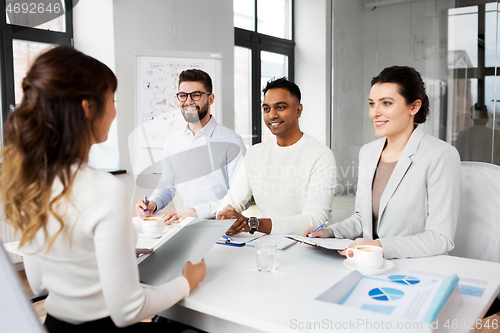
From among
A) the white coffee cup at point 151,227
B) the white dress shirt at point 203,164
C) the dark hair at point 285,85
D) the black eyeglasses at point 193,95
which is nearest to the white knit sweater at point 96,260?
the white coffee cup at point 151,227

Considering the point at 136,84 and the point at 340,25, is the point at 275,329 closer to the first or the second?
the point at 136,84

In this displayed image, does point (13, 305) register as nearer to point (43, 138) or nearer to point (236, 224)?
point (43, 138)

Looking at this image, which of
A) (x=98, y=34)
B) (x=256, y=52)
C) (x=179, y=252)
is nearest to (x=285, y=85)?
(x=179, y=252)

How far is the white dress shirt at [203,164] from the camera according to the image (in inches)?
110

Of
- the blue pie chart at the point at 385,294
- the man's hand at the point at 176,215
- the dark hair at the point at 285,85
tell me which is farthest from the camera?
the dark hair at the point at 285,85

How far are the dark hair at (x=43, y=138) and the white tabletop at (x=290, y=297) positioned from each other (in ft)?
1.44

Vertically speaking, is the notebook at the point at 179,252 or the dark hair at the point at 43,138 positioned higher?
the dark hair at the point at 43,138

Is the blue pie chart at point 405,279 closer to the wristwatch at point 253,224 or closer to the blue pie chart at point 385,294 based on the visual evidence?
A: the blue pie chart at point 385,294

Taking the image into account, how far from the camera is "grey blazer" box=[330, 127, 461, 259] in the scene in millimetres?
1456

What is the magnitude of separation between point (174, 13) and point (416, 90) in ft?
10.3

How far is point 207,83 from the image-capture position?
9.88 ft

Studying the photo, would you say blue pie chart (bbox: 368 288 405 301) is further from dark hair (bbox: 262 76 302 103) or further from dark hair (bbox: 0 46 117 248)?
dark hair (bbox: 262 76 302 103)

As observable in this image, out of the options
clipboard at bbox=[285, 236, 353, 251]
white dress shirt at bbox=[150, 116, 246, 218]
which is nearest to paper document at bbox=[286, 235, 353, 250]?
clipboard at bbox=[285, 236, 353, 251]

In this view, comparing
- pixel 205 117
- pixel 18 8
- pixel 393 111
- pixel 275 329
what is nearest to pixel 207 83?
pixel 205 117
